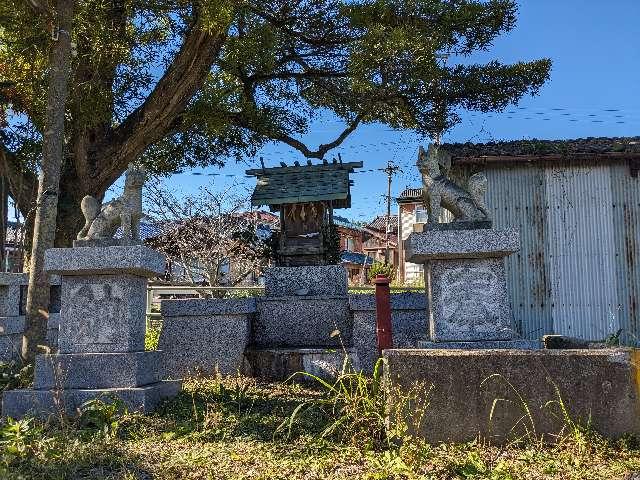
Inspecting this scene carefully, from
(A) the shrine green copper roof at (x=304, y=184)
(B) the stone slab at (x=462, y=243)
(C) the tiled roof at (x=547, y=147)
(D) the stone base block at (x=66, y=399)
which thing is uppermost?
(C) the tiled roof at (x=547, y=147)

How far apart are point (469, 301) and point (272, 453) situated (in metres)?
2.35

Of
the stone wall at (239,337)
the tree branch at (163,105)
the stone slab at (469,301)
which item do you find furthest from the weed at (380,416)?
the tree branch at (163,105)

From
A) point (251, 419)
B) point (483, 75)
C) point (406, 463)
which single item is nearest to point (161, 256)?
point (251, 419)

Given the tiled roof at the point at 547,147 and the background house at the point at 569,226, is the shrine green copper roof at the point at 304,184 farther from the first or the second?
the background house at the point at 569,226

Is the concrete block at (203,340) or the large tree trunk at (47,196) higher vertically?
the large tree trunk at (47,196)

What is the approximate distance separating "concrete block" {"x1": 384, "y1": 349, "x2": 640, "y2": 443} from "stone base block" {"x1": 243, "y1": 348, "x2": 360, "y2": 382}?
3267 millimetres

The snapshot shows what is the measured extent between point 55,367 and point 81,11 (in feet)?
18.0

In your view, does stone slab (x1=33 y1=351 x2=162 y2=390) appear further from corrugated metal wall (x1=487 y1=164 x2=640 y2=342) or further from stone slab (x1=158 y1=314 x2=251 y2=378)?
corrugated metal wall (x1=487 y1=164 x2=640 y2=342)

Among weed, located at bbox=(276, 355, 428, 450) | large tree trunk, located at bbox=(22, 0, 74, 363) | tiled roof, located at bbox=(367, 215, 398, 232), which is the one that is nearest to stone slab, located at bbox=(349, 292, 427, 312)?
weed, located at bbox=(276, 355, 428, 450)

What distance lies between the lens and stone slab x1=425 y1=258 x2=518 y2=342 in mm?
5094

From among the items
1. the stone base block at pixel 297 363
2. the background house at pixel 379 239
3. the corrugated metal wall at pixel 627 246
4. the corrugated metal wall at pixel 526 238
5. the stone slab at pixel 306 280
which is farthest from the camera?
the background house at pixel 379 239

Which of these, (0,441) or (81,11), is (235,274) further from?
(0,441)

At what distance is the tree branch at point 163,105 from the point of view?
27.6 ft

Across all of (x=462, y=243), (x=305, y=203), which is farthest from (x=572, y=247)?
(x=462, y=243)
